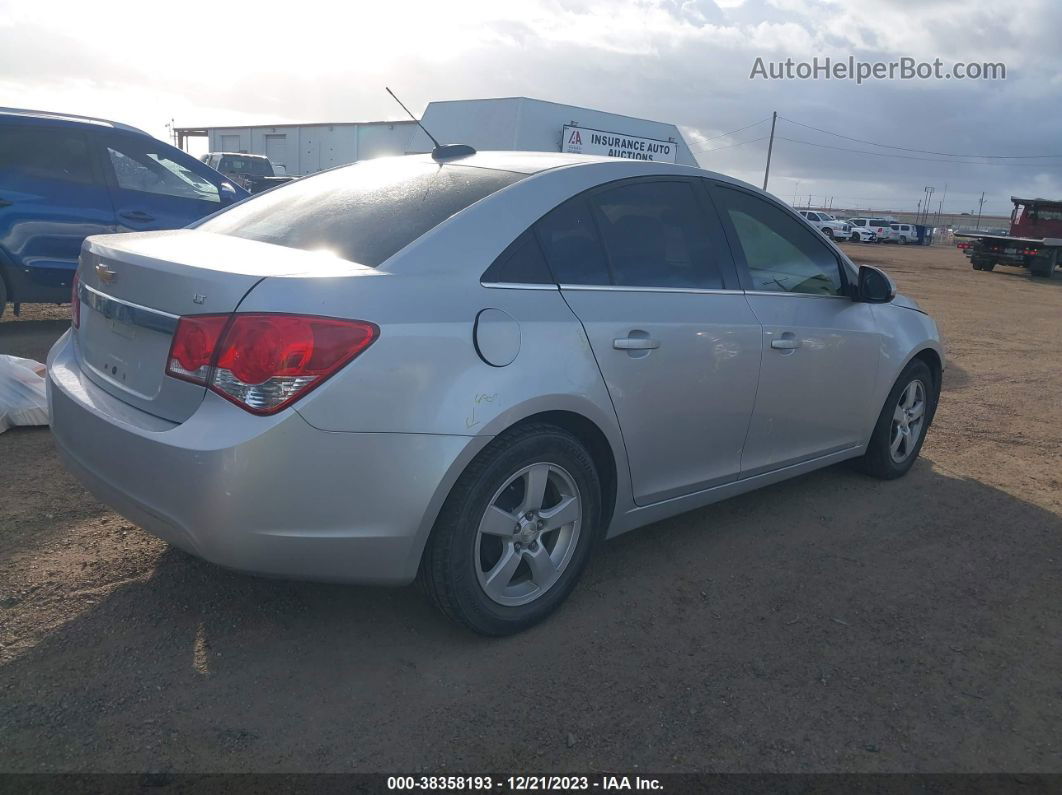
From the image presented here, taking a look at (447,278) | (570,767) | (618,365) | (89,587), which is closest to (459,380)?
(447,278)

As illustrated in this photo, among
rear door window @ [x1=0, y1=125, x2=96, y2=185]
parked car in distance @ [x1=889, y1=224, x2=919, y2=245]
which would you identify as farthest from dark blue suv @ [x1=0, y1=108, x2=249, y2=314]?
parked car in distance @ [x1=889, y1=224, x2=919, y2=245]

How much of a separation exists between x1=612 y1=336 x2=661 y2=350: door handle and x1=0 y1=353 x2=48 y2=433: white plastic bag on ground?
3446 mm

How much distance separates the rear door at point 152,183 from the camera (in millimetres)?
7625

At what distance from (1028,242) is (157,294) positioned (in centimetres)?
3020

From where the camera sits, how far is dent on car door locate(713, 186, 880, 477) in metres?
4.03

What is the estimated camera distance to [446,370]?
109 inches

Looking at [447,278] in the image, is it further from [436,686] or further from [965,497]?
[965,497]

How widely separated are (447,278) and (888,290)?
8.73 feet

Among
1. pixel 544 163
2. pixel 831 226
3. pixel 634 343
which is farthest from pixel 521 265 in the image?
pixel 831 226

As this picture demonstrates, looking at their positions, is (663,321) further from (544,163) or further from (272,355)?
(272,355)

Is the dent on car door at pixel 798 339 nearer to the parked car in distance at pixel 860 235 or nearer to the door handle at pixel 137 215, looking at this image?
the door handle at pixel 137 215

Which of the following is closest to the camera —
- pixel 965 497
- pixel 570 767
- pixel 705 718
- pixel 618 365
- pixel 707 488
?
pixel 570 767

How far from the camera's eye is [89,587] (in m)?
3.32

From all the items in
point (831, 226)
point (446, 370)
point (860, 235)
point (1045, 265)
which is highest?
point (831, 226)
